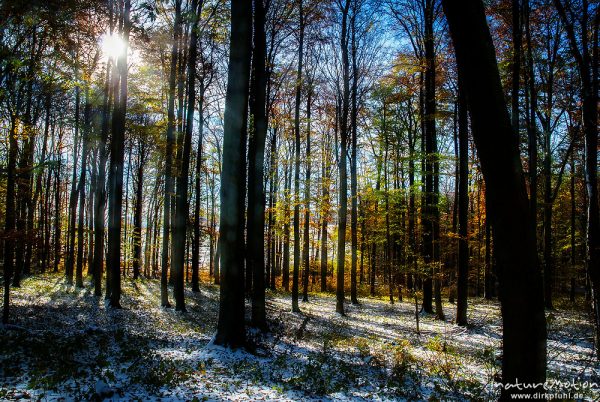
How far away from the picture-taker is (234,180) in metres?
8.13

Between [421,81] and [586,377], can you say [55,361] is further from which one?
[421,81]

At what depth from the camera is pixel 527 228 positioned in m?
3.35

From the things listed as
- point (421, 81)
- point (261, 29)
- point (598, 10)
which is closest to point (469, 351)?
point (598, 10)

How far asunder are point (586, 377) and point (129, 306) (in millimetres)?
15141

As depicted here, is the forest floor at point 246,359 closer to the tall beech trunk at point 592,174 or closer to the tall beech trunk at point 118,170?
the tall beech trunk at point 118,170

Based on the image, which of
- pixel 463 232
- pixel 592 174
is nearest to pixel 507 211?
pixel 592 174

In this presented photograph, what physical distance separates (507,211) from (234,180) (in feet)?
19.4

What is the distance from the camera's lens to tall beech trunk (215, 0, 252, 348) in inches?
313

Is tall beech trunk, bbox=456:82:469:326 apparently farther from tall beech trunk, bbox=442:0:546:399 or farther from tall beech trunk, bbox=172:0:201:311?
tall beech trunk, bbox=172:0:201:311

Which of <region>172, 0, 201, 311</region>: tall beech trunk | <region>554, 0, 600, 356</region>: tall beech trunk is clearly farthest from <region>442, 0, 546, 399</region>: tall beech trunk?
<region>172, 0, 201, 311</region>: tall beech trunk

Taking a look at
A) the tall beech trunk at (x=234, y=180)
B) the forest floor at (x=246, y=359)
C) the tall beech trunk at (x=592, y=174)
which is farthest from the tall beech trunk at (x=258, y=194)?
the tall beech trunk at (x=592, y=174)

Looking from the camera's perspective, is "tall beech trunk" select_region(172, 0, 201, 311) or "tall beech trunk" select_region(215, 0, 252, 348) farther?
"tall beech trunk" select_region(172, 0, 201, 311)

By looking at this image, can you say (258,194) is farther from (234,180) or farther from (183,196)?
(183,196)

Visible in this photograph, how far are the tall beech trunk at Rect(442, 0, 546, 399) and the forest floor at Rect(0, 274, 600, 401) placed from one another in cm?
94
